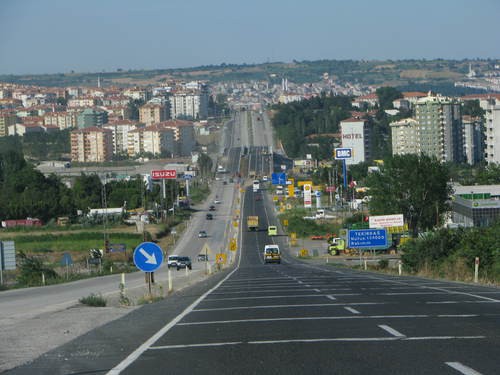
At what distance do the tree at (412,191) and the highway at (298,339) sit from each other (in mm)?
75164

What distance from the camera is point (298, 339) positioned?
511 inches

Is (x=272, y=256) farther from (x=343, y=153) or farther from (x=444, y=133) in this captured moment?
(x=444, y=133)

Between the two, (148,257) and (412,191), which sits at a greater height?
(148,257)

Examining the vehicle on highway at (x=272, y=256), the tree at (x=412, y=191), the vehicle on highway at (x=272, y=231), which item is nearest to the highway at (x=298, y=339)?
the vehicle on highway at (x=272, y=256)

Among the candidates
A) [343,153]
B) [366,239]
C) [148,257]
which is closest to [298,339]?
[148,257]

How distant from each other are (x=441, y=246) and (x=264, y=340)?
100 feet

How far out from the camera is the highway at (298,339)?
1063cm

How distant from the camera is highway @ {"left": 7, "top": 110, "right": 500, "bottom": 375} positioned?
10633 millimetres

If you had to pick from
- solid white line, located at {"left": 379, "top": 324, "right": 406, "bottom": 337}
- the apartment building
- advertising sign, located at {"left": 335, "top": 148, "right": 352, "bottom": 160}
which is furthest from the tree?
solid white line, located at {"left": 379, "top": 324, "right": 406, "bottom": 337}

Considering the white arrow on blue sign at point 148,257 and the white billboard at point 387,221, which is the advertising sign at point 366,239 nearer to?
the white billboard at point 387,221

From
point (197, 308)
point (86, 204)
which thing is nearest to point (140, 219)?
point (86, 204)

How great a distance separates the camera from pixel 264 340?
12977 millimetres

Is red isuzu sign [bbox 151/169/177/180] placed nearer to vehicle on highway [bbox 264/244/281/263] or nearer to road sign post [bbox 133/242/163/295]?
vehicle on highway [bbox 264/244/281/263]

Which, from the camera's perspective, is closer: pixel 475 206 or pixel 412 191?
pixel 475 206
